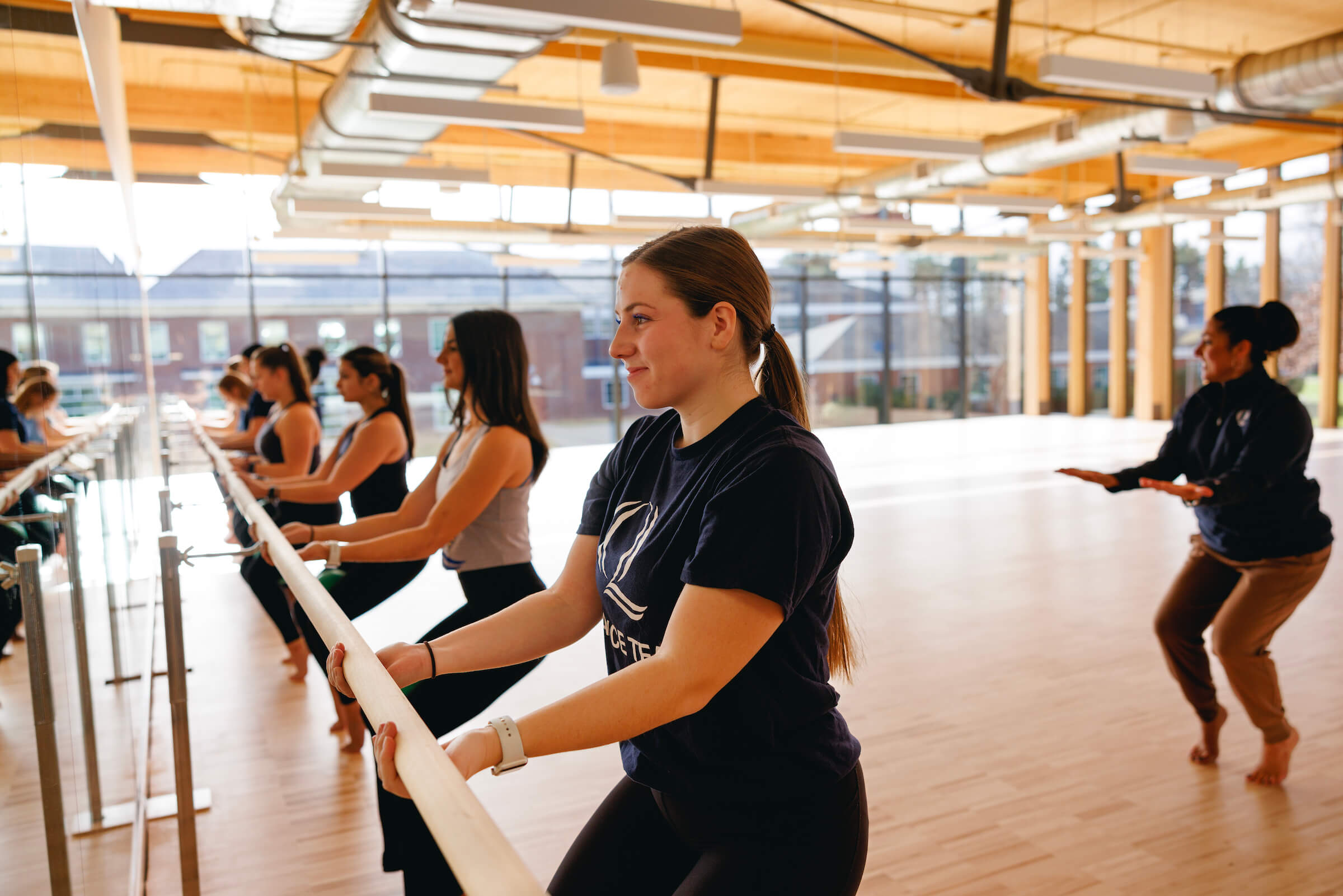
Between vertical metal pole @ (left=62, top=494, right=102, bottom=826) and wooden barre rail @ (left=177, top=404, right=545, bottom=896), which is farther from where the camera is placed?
vertical metal pole @ (left=62, top=494, right=102, bottom=826)

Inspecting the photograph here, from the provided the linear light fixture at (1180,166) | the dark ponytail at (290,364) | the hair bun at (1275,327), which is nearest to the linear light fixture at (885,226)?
the linear light fixture at (1180,166)

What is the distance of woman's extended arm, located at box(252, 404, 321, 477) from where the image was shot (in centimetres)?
479

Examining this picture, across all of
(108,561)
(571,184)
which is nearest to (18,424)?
(108,561)

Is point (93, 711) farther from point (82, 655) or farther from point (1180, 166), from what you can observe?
point (1180, 166)

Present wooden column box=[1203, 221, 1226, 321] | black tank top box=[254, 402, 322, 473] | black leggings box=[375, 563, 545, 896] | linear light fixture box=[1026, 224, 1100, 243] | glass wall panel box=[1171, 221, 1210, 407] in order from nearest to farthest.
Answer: black leggings box=[375, 563, 545, 896]
black tank top box=[254, 402, 322, 473]
linear light fixture box=[1026, 224, 1100, 243]
wooden column box=[1203, 221, 1226, 321]
glass wall panel box=[1171, 221, 1210, 407]

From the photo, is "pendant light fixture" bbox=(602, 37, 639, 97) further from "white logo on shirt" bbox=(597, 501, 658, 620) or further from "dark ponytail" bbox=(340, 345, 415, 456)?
"white logo on shirt" bbox=(597, 501, 658, 620)

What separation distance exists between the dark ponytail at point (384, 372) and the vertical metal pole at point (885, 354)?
16391 millimetres

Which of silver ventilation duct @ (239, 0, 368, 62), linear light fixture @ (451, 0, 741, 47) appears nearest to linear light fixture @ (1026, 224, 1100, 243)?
linear light fixture @ (451, 0, 741, 47)

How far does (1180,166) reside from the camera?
29.3ft

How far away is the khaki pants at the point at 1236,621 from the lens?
10.2ft

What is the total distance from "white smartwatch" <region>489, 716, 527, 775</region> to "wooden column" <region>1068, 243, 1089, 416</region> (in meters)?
19.9

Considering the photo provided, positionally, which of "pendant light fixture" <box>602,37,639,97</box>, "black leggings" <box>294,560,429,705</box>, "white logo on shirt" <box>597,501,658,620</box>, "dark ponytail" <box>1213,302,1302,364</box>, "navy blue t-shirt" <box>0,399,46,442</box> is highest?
"pendant light fixture" <box>602,37,639,97</box>

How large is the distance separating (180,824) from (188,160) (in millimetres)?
12638

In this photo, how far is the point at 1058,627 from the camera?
4953mm
